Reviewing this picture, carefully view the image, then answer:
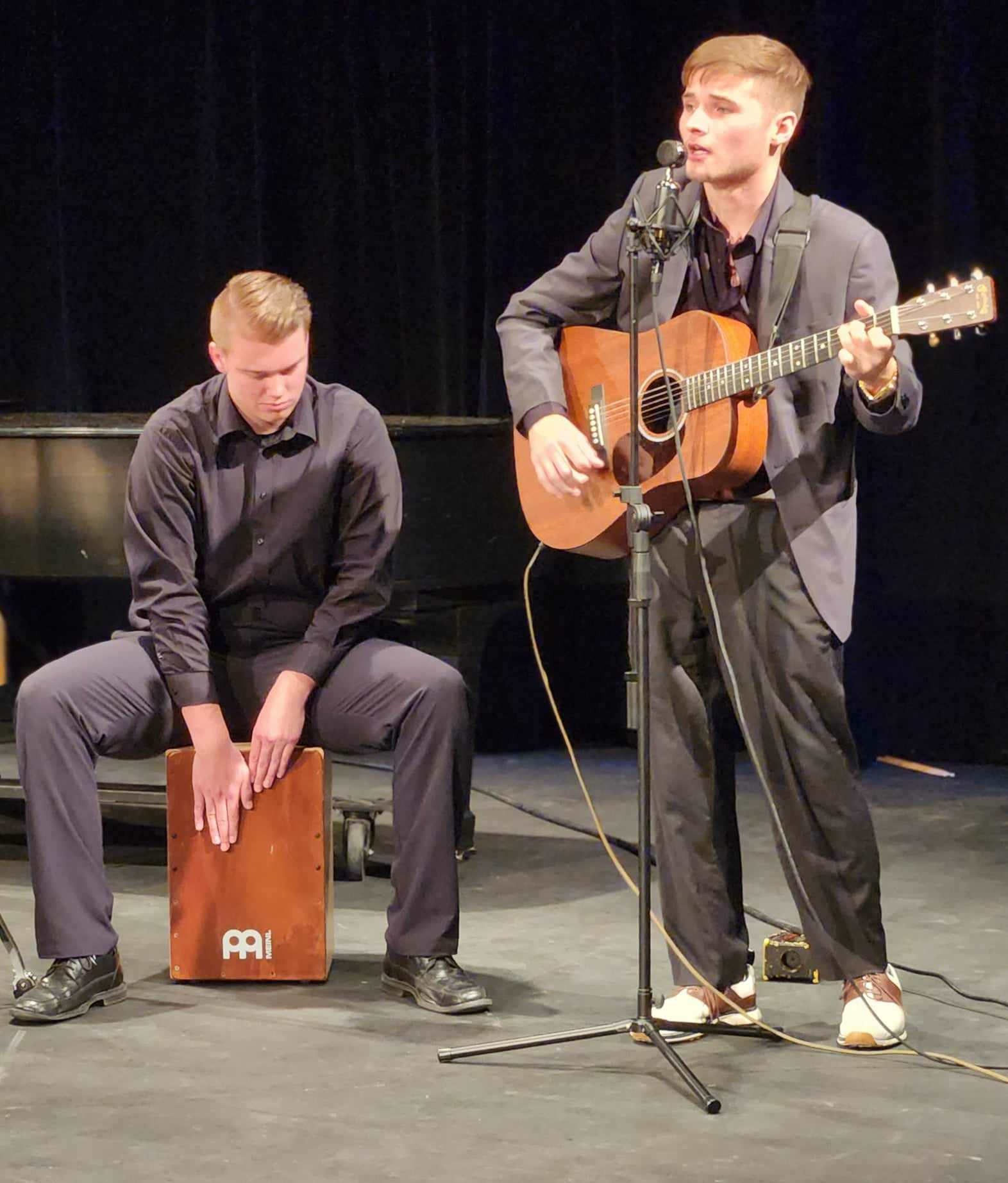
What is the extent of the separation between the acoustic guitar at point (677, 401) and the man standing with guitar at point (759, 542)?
0.03m

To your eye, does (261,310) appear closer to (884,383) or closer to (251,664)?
(251,664)

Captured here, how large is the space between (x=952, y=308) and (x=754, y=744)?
86cm

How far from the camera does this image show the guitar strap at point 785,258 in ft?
10.1

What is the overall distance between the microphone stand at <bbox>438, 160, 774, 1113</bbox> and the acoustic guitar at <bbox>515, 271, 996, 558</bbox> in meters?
0.08

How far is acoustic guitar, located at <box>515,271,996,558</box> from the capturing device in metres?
2.79

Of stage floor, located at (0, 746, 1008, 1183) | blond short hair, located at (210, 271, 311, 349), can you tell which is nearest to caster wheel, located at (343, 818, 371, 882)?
stage floor, located at (0, 746, 1008, 1183)

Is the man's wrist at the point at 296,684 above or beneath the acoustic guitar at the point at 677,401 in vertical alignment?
beneath

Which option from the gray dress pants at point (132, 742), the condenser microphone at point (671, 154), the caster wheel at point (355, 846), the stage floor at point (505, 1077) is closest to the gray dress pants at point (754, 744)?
the stage floor at point (505, 1077)

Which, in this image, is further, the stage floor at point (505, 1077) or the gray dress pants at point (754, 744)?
the gray dress pants at point (754, 744)

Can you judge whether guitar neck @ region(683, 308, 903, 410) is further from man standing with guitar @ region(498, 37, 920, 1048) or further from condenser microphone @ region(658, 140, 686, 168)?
condenser microphone @ region(658, 140, 686, 168)

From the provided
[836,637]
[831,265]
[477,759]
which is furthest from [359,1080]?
[477,759]

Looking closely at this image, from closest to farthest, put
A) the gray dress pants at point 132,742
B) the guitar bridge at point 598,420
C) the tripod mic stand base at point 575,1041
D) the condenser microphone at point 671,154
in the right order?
the condenser microphone at point 671,154 < the tripod mic stand base at point 575,1041 < the guitar bridge at point 598,420 < the gray dress pants at point 132,742

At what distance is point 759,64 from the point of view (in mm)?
3047

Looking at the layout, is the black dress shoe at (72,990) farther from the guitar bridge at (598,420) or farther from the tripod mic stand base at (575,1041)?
the guitar bridge at (598,420)
